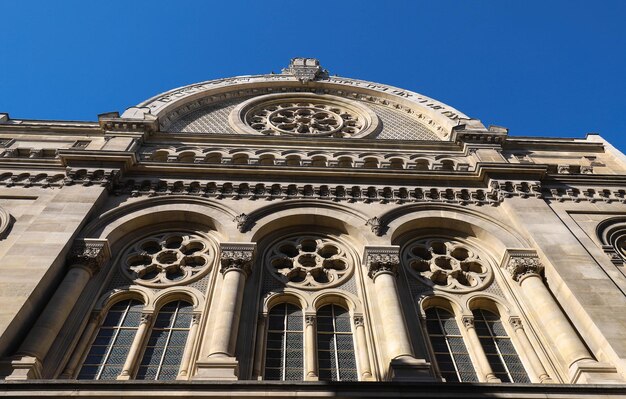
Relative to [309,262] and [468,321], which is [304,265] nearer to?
[309,262]


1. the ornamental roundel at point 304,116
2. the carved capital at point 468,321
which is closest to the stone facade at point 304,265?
the carved capital at point 468,321

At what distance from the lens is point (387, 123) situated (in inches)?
1049

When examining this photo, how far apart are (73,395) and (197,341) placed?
3.55m

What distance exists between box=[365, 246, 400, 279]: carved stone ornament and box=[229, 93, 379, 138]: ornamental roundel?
971 cm

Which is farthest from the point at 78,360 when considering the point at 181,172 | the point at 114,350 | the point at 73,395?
the point at 181,172

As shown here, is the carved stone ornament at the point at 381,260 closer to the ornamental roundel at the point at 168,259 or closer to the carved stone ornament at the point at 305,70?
the ornamental roundel at the point at 168,259

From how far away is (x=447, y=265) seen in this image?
1630cm

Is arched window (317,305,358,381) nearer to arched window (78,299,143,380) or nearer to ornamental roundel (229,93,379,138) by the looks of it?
arched window (78,299,143,380)

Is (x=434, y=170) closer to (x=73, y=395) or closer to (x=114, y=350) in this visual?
(x=114, y=350)

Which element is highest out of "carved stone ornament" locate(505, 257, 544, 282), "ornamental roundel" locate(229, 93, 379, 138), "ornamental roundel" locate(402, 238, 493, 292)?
"ornamental roundel" locate(229, 93, 379, 138)

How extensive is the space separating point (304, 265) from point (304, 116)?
40.6ft

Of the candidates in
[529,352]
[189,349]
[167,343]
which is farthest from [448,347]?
[167,343]

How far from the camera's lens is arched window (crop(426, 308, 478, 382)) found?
42.2ft

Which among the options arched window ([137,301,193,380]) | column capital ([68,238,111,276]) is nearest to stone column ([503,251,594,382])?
arched window ([137,301,193,380])
